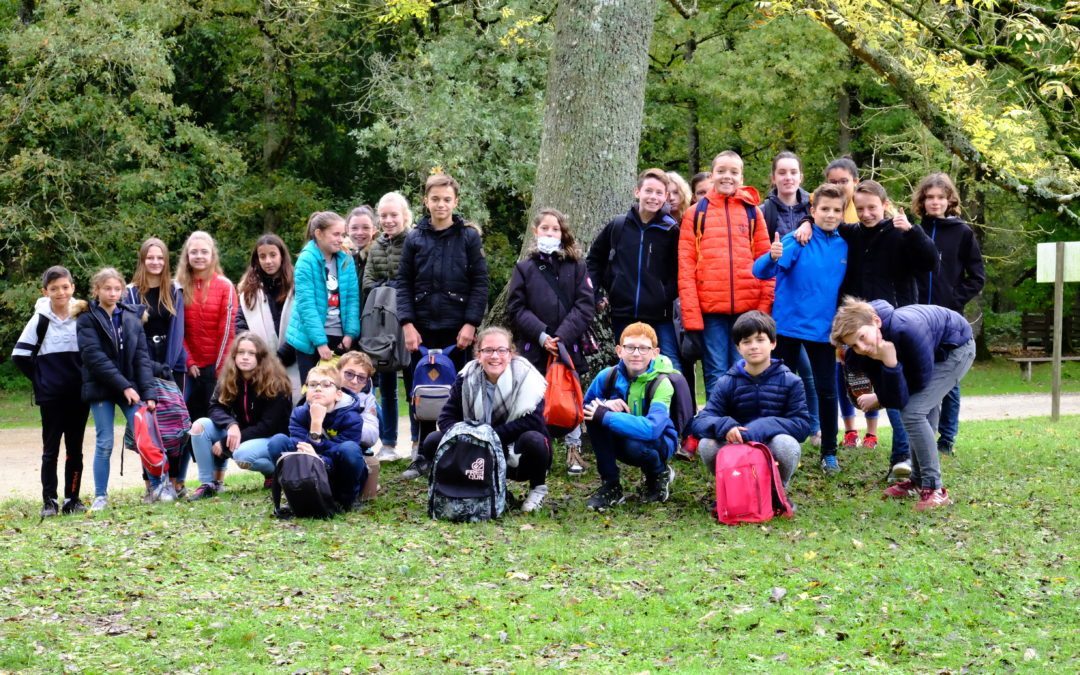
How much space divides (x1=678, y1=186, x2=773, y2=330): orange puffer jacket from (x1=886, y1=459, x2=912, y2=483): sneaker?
154 cm

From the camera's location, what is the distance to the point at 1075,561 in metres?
6.66

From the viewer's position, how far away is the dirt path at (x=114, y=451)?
462 inches

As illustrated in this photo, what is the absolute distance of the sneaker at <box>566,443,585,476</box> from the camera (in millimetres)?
8828

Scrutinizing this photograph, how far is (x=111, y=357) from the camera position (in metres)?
8.63

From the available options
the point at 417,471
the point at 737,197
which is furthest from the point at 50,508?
the point at 737,197

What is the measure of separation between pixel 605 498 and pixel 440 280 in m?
2.08

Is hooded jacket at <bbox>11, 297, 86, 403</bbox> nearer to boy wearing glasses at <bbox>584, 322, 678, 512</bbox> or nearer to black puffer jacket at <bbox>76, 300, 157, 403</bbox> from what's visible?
black puffer jacket at <bbox>76, 300, 157, 403</bbox>

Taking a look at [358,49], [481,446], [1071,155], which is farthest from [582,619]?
[358,49]

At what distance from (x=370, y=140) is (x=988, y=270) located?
13.2m

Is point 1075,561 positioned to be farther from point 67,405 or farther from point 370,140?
point 370,140

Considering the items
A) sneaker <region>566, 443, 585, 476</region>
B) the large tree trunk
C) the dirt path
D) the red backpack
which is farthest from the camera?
the dirt path

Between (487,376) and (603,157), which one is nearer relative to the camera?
(487,376)

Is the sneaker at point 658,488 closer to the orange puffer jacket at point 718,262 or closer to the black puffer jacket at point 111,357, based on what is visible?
the orange puffer jacket at point 718,262

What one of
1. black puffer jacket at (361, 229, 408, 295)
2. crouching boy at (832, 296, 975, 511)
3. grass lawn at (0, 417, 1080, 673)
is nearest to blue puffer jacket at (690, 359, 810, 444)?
crouching boy at (832, 296, 975, 511)
